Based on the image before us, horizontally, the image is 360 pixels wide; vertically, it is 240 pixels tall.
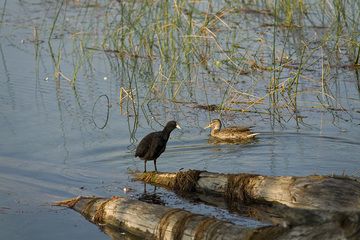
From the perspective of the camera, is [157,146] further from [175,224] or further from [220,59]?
[220,59]

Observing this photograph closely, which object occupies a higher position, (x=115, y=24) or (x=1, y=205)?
(x=115, y=24)

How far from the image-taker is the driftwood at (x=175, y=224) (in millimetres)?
7336

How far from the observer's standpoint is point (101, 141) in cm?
1288

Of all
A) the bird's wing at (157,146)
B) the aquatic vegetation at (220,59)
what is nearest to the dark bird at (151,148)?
the bird's wing at (157,146)

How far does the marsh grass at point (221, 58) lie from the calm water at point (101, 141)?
13 cm

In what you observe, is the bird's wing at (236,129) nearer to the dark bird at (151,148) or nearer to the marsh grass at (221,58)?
the marsh grass at (221,58)

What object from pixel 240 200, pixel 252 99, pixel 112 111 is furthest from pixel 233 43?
pixel 240 200

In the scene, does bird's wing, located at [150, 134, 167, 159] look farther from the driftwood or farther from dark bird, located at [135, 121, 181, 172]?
the driftwood

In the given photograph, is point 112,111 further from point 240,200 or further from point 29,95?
point 240,200

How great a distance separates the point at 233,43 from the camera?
17.5 metres

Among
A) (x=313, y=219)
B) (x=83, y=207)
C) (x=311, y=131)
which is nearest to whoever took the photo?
(x=313, y=219)

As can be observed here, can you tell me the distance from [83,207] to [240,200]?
1.83 metres

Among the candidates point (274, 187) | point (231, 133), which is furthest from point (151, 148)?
point (274, 187)

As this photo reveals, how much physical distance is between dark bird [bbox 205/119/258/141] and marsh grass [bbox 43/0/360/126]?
90cm
